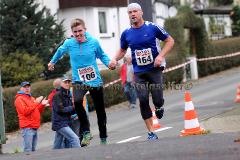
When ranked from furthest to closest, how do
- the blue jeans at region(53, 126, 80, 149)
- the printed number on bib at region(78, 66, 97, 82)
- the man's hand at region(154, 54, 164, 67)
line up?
the blue jeans at region(53, 126, 80, 149), the printed number on bib at region(78, 66, 97, 82), the man's hand at region(154, 54, 164, 67)

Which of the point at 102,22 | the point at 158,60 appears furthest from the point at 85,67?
the point at 102,22

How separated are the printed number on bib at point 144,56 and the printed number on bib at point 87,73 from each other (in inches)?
28.8

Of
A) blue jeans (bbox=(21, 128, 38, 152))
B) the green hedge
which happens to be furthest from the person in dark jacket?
the green hedge

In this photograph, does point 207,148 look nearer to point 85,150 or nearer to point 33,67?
point 85,150

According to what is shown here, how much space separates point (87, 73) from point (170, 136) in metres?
4.56

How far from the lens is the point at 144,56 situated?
10.4 m

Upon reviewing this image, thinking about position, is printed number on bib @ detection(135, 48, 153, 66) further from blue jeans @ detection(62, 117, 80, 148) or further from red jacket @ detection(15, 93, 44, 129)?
red jacket @ detection(15, 93, 44, 129)

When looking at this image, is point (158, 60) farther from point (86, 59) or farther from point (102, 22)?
point (102, 22)

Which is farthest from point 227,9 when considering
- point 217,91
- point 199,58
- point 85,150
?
point 85,150

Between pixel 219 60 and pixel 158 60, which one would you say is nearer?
pixel 158 60

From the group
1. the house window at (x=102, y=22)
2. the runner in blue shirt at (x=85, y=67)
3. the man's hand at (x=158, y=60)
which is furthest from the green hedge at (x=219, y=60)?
the man's hand at (x=158, y=60)

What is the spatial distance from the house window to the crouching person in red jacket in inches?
921

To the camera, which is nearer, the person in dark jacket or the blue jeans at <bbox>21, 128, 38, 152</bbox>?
the person in dark jacket

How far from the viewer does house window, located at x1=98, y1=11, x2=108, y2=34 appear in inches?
1454
